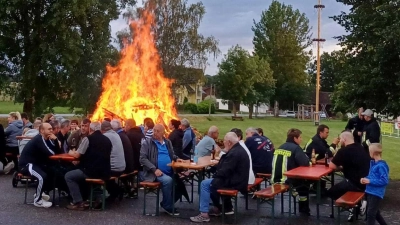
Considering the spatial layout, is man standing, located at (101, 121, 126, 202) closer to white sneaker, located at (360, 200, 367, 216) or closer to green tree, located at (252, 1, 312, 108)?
white sneaker, located at (360, 200, 367, 216)

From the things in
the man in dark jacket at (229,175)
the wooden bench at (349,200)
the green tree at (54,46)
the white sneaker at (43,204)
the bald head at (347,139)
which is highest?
the green tree at (54,46)

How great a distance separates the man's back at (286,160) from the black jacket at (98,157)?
3084 millimetres

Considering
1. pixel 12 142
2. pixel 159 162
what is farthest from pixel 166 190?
pixel 12 142

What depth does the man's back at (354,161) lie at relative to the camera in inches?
325

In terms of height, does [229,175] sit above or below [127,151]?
below

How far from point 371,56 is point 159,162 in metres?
5.82

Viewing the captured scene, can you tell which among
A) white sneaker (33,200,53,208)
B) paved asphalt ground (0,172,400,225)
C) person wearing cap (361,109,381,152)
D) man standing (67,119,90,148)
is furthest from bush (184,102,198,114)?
white sneaker (33,200,53,208)

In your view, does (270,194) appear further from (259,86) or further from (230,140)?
(259,86)

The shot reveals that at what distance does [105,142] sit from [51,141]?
143 cm

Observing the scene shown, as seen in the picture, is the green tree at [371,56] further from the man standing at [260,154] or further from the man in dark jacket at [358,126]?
the man standing at [260,154]

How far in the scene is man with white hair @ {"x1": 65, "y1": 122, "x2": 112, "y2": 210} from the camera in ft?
29.6

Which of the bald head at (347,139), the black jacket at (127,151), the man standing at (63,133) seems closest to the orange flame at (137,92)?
the man standing at (63,133)

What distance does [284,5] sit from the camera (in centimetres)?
7644

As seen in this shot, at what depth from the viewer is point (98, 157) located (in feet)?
29.7
